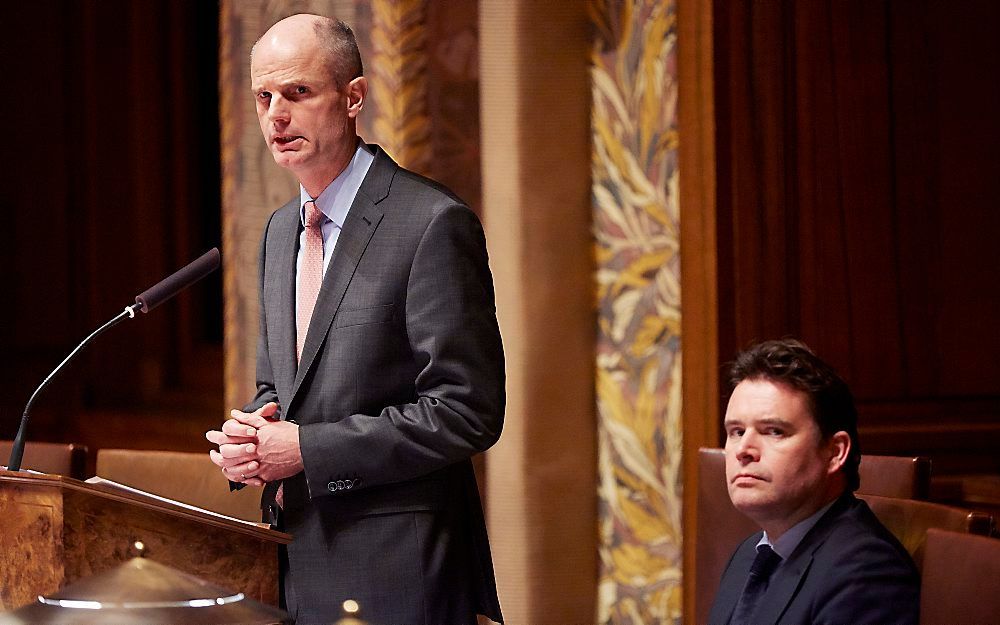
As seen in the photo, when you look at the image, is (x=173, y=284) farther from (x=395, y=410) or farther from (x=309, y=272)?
(x=395, y=410)

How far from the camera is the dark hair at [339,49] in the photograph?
5.52 feet

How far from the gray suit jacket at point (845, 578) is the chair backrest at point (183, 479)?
1086 millimetres

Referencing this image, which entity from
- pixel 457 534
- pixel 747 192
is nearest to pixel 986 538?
pixel 457 534

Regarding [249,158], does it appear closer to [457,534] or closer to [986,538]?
[457,534]

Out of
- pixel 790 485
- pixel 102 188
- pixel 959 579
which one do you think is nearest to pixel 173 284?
pixel 790 485

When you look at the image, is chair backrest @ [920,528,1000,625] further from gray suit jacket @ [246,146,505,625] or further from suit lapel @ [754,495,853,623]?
gray suit jacket @ [246,146,505,625]

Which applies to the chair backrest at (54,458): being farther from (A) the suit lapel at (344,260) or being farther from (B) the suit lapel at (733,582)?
(B) the suit lapel at (733,582)

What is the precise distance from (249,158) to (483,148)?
0.67 m

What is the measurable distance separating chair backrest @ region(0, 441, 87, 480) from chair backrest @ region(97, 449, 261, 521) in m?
0.06

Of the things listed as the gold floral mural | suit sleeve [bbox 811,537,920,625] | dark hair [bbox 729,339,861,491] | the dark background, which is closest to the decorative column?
the gold floral mural

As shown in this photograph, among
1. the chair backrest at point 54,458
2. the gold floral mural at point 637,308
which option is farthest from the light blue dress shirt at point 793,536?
the chair backrest at point 54,458

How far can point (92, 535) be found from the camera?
1464mm

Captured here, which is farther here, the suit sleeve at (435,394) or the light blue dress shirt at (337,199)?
the light blue dress shirt at (337,199)

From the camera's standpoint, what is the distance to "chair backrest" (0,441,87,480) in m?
2.66
